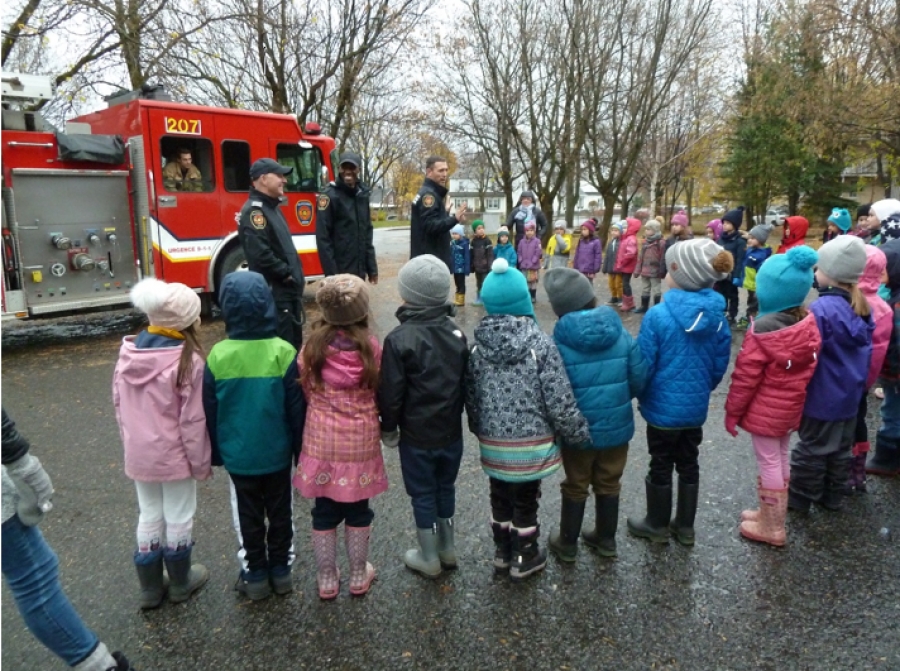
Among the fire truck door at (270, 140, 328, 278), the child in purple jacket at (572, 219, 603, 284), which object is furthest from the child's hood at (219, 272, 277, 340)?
the child in purple jacket at (572, 219, 603, 284)

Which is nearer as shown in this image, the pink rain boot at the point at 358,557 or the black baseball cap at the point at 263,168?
the pink rain boot at the point at 358,557

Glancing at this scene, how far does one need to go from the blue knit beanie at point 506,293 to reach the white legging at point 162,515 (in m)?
1.65

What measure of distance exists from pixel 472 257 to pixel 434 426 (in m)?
8.97

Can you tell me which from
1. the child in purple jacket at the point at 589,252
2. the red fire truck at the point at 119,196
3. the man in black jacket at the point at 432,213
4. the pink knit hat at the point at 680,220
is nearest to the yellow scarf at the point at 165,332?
the man in black jacket at the point at 432,213

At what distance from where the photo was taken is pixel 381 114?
2655 centimetres

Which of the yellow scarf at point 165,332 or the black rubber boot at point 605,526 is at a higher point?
the yellow scarf at point 165,332

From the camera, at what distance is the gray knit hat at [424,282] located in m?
2.97

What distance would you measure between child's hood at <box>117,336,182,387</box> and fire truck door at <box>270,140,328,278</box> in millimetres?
8063

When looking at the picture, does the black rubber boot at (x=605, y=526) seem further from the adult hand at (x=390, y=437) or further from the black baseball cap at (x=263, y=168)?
the black baseball cap at (x=263, y=168)

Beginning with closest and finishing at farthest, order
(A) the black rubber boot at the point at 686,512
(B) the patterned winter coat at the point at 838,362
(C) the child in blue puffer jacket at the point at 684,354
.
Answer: (C) the child in blue puffer jacket at the point at 684,354 → (A) the black rubber boot at the point at 686,512 → (B) the patterned winter coat at the point at 838,362

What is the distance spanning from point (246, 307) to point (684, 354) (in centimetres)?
217

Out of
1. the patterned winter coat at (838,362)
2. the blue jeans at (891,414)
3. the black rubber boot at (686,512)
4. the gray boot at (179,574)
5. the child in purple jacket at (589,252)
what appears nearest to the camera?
the gray boot at (179,574)

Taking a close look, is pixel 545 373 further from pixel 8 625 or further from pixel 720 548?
pixel 8 625

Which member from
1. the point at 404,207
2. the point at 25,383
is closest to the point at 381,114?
the point at 25,383
